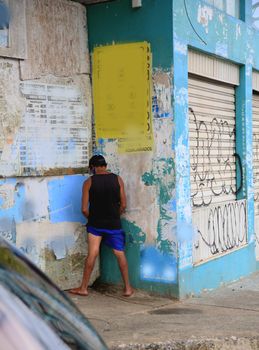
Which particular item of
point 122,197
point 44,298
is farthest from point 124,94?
point 44,298

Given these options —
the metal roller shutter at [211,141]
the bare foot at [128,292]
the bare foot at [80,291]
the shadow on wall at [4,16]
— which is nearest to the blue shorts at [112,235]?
the bare foot at [128,292]

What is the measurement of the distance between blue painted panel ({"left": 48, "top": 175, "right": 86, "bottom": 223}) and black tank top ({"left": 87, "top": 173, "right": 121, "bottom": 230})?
270 mm

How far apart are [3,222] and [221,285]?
332cm

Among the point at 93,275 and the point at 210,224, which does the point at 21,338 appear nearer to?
the point at 93,275

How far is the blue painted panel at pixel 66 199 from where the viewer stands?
23.4ft

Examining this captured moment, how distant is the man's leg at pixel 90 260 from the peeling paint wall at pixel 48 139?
205 millimetres

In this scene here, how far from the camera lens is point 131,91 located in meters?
7.46

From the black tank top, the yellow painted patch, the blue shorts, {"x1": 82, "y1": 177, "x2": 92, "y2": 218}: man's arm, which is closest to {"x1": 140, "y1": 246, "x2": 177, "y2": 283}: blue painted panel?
the blue shorts

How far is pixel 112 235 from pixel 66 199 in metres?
0.70

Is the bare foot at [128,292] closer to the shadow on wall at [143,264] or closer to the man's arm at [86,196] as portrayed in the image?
the shadow on wall at [143,264]

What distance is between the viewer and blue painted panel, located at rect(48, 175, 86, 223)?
7137mm

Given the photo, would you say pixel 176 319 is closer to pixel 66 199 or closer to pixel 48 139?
pixel 66 199

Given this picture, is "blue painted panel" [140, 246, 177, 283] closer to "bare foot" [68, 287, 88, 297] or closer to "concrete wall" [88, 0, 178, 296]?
"concrete wall" [88, 0, 178, 296]

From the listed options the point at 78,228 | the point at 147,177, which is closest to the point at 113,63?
the point at 147,177
